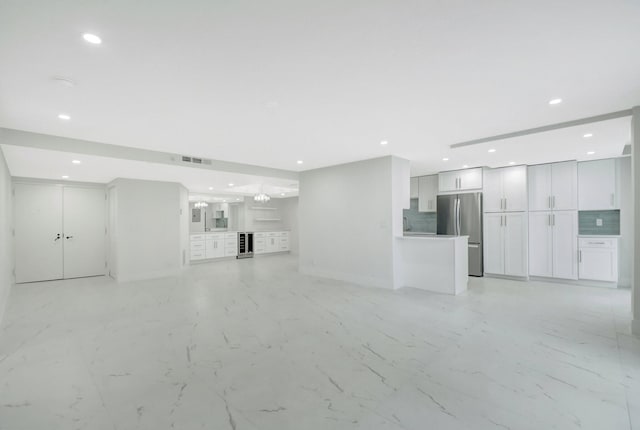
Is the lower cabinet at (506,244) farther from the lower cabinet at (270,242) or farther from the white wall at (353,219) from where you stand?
the lower cabinet at (270,242)

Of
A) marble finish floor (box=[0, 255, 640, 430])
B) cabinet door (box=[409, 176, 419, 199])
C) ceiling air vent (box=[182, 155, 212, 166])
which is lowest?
marble finish floor (box=[0, 255, 640, 430])

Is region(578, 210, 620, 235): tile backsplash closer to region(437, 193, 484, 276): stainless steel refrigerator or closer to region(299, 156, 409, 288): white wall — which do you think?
region(437, 193, 484, 276): stainless steel refrigerator

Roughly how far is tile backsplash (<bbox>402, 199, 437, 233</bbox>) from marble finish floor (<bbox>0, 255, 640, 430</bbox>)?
334 cm

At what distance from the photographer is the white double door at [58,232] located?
21.1 ft

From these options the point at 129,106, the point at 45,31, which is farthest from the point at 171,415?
the point at 129,106

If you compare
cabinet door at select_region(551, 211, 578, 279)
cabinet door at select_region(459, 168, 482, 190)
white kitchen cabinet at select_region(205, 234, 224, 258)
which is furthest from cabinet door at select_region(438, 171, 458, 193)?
white kitchen cabinet at select_region(205, 234, 224, 258)

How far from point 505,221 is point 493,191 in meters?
0.72

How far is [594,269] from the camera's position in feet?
18.4

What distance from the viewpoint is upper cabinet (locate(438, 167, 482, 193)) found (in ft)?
21.8

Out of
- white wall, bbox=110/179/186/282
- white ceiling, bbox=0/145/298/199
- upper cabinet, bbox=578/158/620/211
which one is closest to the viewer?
white ceiling, bbox=0/145/298/199

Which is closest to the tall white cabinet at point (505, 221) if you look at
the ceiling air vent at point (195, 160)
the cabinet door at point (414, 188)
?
the cabinet door at point (414, 188)

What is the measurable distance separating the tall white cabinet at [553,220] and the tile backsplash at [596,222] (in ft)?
1.60

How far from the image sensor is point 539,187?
6180 mm

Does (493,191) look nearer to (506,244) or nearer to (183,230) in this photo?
(506,244)
